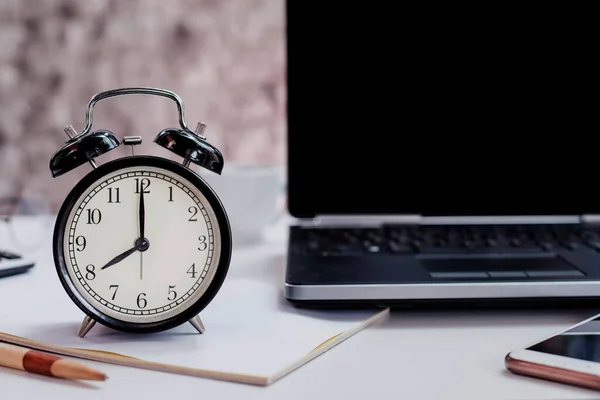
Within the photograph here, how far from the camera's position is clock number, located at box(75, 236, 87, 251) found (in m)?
0.44

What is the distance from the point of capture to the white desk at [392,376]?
355 mm

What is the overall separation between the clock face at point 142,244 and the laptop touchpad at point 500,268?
19cm

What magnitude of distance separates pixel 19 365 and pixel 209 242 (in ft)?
0.47

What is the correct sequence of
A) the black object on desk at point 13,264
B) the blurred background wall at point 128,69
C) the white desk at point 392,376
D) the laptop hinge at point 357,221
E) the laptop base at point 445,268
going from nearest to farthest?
the white desk at point 392,376, the laptop base at point 445,268, the black object on desk at point 13,264, the laptop hinge at point 357,221, the blurred background wall at point 128,69

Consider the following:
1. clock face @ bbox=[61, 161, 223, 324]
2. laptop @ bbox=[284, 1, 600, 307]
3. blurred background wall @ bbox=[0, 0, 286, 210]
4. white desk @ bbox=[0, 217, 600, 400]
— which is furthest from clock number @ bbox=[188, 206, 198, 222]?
blurred background wall @ bbox=[0, 0, 286, 210]

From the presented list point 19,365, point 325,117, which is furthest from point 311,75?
point 19,365

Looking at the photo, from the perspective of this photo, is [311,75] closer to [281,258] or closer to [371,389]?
[281,258]

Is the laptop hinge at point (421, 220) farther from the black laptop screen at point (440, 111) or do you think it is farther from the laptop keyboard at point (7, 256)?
the laptop keyboard at point (7, 256)

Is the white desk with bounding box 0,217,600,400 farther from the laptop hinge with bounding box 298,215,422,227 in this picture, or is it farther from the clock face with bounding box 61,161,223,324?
the laptop hinge with bounding box 298,215,422,227

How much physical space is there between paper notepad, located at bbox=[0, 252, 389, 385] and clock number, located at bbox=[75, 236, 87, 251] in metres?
0.06

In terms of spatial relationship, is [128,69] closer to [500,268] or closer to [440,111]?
[440,111]

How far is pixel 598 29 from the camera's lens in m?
0.68

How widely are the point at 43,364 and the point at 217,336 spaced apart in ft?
0.37

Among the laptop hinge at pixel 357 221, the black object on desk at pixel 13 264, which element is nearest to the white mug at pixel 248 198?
the laptop hinge at pixel 357 221
